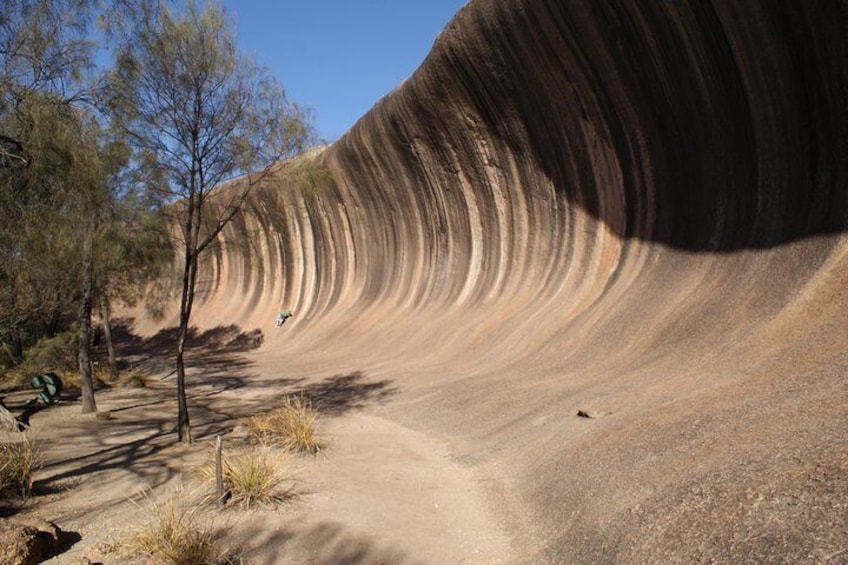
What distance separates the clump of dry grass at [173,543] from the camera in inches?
177

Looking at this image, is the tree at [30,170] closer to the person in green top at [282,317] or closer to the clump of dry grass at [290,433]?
the clump of dry grass at [290,433]

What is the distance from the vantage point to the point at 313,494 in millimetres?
6102

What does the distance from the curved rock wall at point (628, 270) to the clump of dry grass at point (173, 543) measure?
2263 mm

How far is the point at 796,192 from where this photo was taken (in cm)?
881

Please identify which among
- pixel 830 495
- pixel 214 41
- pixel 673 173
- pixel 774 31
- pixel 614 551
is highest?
pixel 214 41

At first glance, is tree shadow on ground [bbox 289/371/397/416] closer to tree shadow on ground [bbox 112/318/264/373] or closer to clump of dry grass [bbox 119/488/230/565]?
clump of dry grass [bbox 119/488/230/565]

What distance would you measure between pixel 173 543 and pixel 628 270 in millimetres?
9079

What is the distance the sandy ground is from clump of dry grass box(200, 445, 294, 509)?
0.45 ft

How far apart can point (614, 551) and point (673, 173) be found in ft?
27.5

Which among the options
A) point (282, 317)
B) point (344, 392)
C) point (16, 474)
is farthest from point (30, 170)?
point (282, 317)

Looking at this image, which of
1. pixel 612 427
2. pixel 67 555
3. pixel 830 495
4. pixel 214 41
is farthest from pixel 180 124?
pixel 830 495

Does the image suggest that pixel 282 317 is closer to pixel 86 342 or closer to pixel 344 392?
pixel 344 392

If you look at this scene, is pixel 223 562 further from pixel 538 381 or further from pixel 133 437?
pixel 538 381

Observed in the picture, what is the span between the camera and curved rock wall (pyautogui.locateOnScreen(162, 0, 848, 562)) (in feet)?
15.5
